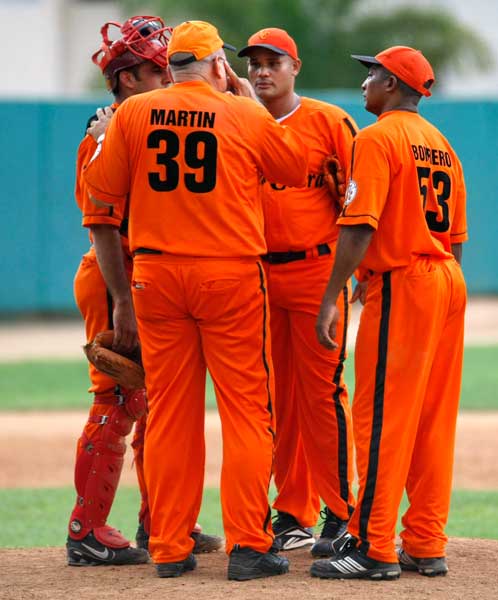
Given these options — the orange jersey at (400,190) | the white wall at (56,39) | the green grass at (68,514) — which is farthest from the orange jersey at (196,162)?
the white wall at (56,39)

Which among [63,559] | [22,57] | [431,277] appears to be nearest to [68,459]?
[63,559]

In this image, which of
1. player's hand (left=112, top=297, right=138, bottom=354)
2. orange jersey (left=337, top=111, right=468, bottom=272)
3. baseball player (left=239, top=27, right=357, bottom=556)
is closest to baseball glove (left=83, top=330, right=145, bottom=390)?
player's hand (left=112, top=297, right=138, bottom=354)

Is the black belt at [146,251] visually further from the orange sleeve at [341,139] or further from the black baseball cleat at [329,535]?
the black baseball cleat at [329,535]

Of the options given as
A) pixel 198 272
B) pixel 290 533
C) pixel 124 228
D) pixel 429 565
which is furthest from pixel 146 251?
pixel 429 565

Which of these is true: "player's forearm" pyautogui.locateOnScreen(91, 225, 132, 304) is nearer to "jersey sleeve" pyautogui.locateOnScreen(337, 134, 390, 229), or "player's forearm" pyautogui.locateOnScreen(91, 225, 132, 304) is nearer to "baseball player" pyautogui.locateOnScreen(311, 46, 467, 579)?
"baseball player" pyautogui.locateOnScreen(311, 46, 467, 579)

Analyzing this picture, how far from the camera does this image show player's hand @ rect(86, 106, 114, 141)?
5.29 meters

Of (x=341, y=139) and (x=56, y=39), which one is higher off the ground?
(x=56, y=39)

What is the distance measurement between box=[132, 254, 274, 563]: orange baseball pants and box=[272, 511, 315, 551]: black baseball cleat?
0.69 meters

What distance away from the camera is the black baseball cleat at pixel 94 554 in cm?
536

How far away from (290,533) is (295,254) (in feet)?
4.44

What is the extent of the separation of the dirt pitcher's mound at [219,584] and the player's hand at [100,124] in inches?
75.8

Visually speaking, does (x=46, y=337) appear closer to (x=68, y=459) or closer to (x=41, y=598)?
(x=68, y=459)

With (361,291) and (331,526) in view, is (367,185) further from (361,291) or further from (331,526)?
(331,526)

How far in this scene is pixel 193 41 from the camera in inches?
192
